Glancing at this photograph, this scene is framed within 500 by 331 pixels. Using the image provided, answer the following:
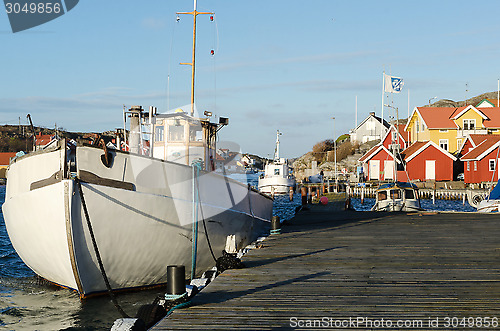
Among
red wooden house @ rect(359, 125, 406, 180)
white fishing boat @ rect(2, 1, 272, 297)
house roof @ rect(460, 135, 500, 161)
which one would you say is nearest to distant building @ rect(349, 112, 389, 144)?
red wooden house @ rect(359, 125, 406, 180)

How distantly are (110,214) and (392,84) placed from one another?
56.2 metres

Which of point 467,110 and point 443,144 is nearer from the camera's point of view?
point 467,110

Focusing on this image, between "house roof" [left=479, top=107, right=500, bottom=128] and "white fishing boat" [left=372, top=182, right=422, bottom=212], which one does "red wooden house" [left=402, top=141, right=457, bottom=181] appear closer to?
"house roof" [left=479, top=107, right=500, bottom=128]

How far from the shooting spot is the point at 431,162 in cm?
5875

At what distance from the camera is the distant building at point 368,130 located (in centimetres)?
9900

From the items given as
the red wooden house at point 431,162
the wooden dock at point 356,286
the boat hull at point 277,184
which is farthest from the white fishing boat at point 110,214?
the red wooden house at point 431,162

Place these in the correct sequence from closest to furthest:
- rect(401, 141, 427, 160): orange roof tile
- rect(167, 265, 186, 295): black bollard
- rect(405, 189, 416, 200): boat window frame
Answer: rect(167, 265, 186, 295): black bollard < rect(405, 189, 416, 200): boat window frame < rect(401, 141, 427, 160): orange roof tile

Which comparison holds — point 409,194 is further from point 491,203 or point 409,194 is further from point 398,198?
point 491,203

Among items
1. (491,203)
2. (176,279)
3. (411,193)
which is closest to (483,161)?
(491,203)

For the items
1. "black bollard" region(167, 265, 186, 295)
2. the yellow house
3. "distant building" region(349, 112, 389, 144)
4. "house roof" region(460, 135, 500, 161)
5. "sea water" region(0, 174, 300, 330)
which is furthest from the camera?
"distant building" region(349, 112, 389, 144)

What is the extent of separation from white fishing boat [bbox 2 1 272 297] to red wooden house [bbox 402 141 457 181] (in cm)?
4901

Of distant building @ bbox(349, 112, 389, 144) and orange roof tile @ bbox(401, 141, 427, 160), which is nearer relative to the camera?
orange roof tile @ bbox(401, 141, 427, 160)

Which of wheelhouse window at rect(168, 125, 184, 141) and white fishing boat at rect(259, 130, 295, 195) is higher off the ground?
wheelhouse window at rect(168, 125, 184, 141)

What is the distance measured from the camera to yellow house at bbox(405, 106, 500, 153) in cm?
6147
